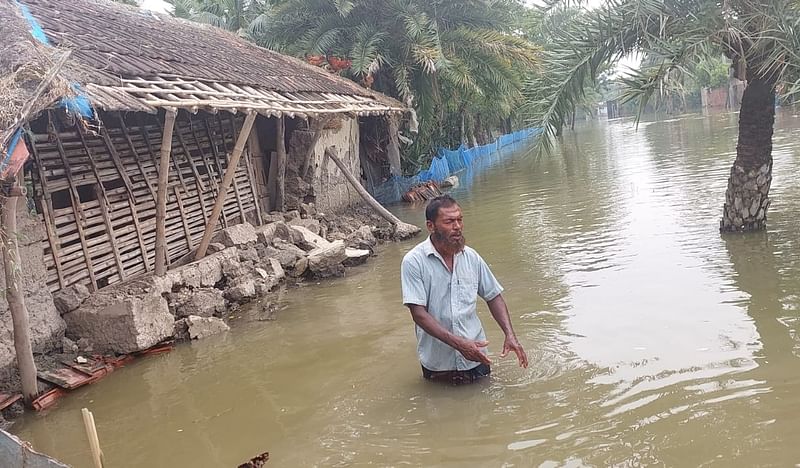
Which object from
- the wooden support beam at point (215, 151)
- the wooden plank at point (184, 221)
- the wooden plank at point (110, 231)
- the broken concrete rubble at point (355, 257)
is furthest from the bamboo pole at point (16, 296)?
the broken concrete rubble at point (355, 257)

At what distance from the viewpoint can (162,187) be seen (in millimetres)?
7789

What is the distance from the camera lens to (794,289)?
267 inches

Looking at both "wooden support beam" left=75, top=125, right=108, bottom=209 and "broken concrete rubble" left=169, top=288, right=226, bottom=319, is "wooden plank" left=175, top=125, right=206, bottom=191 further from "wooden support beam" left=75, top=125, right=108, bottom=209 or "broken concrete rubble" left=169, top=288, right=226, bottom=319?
"broken concrete rubble" left=169, top=288, right=226, bottom=319

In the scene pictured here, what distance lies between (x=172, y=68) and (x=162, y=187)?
2062mm

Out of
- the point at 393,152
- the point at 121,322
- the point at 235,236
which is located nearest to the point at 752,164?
the point at 235,236

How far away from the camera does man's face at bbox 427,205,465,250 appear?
4.59 meters

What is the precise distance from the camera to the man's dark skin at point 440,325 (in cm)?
446

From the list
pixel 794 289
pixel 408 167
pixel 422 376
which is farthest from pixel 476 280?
pixel 408 167

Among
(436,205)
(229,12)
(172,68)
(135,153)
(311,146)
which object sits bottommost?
(436,205)

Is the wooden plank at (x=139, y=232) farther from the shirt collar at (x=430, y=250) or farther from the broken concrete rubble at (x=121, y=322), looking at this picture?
the shirt collar at (x=430, y=250)

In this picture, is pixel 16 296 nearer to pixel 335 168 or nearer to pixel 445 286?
pixel 445 286

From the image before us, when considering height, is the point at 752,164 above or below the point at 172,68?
below

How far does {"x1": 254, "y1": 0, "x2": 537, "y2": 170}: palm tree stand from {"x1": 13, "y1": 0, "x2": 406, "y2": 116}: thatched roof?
129 inches

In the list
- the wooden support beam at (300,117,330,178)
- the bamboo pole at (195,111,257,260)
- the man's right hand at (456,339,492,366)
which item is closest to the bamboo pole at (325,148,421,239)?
the wooden support beam at (300,117,330,178)
